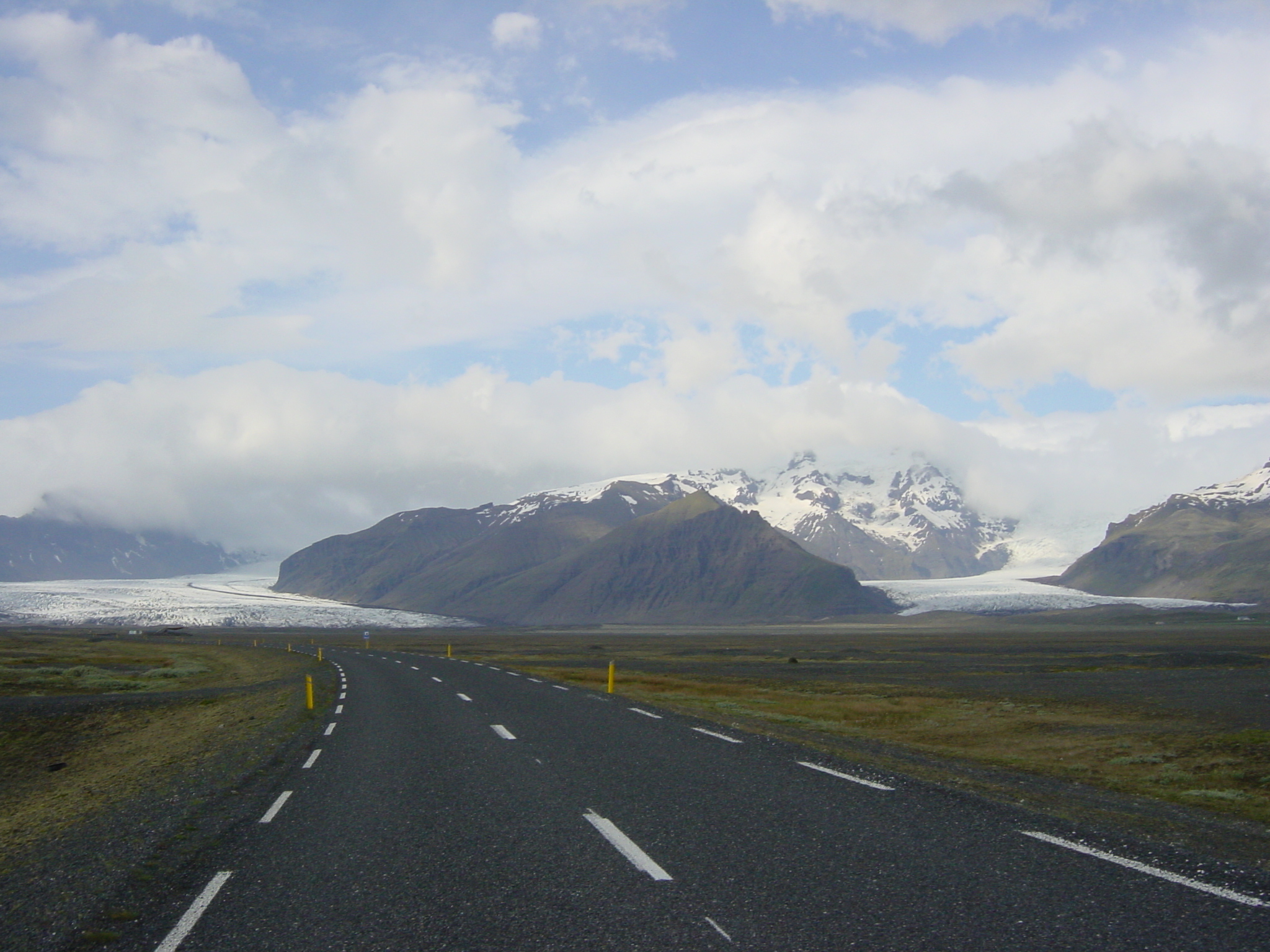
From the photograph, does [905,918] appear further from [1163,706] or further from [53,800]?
[1163,706]

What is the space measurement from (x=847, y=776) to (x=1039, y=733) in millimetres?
18409

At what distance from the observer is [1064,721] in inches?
1270

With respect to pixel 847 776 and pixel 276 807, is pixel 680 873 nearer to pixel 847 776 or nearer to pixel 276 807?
pixel 847 776

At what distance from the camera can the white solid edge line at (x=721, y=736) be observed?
18.7 m

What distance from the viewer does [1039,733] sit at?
29219 mm

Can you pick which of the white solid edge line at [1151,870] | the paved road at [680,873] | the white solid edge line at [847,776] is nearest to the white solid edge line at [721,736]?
the white solid edge line at [847,776]

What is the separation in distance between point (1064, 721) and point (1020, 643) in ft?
342

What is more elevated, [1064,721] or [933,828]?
[933,828]

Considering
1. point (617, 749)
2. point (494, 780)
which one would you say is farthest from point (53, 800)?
point (617, 749)

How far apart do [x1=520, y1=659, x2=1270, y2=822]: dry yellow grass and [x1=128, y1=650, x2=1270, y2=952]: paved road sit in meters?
6.46

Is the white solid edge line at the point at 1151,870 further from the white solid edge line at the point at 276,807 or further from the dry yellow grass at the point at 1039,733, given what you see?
the white solid edge line at the point at 276,807

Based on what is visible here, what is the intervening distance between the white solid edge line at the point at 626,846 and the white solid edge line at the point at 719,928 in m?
1.26

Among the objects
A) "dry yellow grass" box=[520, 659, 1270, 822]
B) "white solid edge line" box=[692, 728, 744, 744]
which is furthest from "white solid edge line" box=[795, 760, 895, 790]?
"dry yellow grass" box=[520, 659, 1270, 822]

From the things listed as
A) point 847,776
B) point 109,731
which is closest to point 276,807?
point 847,776
